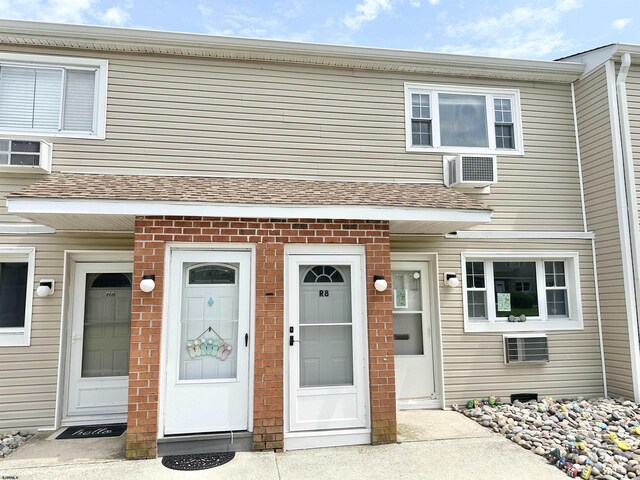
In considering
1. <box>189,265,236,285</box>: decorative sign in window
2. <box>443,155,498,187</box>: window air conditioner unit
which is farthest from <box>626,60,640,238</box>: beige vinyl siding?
<box>189,265,236,285</box>: decorative sign in window

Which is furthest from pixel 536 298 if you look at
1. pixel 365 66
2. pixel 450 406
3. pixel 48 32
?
pixel 48 32

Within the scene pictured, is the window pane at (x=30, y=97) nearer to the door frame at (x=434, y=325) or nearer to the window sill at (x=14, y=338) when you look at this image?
the window sill at (x=14, y=338)

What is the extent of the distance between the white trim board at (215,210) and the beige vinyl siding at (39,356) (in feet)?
4.06

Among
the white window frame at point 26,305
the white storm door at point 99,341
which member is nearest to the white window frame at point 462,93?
the white storm door at point 99,341

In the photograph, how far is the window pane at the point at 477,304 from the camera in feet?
19.7

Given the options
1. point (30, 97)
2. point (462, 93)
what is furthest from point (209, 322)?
point (462, 93)

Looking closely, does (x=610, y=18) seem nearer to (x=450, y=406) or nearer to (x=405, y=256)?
(x=405, y=256)

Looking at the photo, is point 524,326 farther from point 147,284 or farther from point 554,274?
point 147,284

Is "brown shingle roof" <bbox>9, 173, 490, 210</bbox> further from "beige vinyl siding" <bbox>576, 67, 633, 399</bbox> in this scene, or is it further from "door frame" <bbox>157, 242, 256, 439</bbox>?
"beige vinyl siding" <bbox>576, 67, 633, 399</bbox>

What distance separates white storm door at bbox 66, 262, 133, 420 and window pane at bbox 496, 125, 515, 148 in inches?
231

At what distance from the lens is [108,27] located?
531 centimetres

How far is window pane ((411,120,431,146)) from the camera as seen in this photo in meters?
A: 6.21

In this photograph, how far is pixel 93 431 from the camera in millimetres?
4840

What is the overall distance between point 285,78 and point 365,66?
4.02 feet
